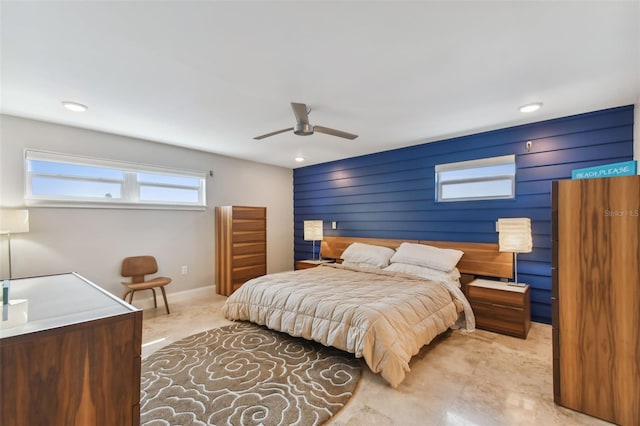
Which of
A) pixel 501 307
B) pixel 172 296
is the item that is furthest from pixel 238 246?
pixel 501 307

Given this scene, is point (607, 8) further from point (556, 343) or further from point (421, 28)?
point (556, 343)

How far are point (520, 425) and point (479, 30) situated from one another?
2477mm

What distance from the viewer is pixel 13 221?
9.61ft

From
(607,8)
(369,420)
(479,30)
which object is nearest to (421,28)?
(479,30)

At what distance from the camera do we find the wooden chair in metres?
3.76

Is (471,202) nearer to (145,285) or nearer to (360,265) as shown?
(360,265)

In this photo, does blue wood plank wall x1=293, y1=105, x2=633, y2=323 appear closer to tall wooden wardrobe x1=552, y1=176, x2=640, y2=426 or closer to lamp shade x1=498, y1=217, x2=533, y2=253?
lamp shade x1=498, y1=217, x2=533, y2=253

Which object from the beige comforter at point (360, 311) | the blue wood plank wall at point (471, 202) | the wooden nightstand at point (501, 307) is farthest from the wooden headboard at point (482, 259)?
the beige comforter at point (360, 311)

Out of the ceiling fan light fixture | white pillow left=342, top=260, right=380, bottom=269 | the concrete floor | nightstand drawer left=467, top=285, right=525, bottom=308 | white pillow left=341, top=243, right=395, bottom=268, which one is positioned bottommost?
the concrete floor

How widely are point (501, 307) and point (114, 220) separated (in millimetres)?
4982

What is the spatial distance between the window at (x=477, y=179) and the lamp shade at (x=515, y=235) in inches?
21.0

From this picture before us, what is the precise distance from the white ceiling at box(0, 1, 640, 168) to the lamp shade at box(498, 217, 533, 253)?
47.9 inches

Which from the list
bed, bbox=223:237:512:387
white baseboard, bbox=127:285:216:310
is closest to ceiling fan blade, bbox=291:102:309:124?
bed, bbox=223:237:512:387

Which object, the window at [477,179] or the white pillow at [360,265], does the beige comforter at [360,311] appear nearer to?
the white pillow at [360,265]
